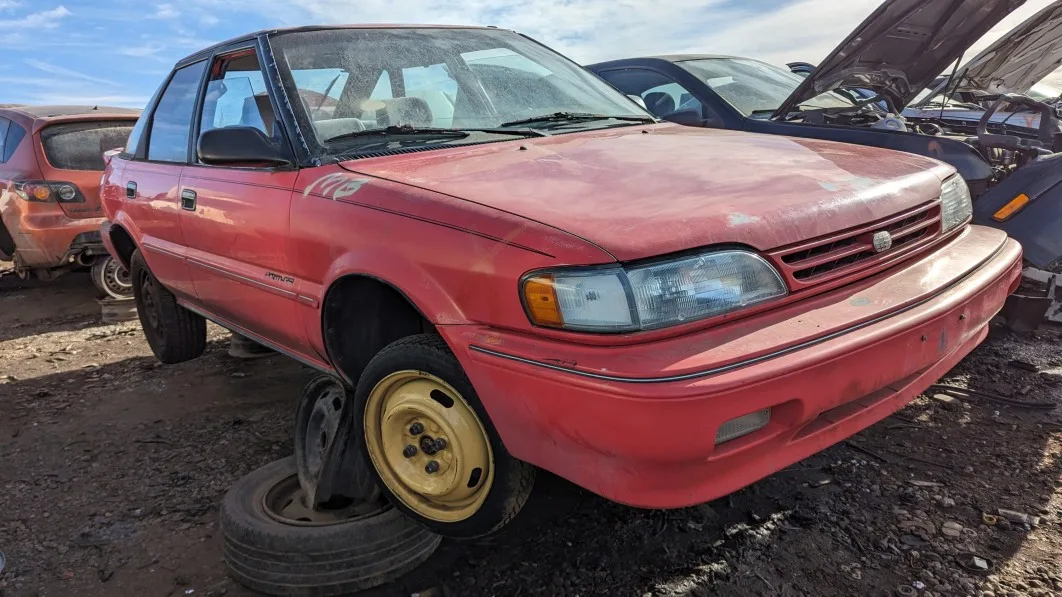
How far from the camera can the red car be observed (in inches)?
64.7

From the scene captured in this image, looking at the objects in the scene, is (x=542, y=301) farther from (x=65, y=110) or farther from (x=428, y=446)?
(x=65, y=110)

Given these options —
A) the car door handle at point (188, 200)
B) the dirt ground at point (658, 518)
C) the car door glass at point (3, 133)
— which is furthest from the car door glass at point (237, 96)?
the car door glass at point (3, 133)

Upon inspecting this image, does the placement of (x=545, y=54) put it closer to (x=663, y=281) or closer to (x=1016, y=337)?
(x=663, y=281)

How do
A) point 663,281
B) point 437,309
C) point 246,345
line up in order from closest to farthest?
1. point 663,281
2. point 437,309
3. point 246,345

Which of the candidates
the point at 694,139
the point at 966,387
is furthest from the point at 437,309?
the point at 966,387

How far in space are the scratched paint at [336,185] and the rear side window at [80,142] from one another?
4759 mm

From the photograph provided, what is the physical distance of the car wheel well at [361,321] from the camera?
2.31 metres

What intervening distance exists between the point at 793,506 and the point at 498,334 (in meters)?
1.27

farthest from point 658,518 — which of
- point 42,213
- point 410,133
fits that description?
point 42,213

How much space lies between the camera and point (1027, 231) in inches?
137

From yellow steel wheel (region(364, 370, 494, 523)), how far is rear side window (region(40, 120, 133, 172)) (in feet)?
17.1

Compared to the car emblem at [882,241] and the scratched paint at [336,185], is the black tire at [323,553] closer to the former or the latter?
the scratched paint at [336,185]

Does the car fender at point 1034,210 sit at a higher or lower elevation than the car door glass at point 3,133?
lower

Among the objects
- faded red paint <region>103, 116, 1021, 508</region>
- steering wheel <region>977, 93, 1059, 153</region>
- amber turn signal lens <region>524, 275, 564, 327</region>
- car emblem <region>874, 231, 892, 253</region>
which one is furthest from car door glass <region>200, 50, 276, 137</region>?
steering wheel <region>977, 93, 1059, 153</region>
